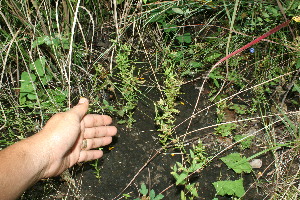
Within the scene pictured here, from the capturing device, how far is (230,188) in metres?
1.92

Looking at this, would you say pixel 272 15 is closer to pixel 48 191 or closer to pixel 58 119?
pixel 58 119

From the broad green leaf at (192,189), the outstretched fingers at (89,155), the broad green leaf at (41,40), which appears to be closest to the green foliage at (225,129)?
the broad green leaf at (192,189)

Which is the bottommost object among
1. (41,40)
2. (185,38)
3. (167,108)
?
(167,108)

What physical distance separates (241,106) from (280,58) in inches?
21.5

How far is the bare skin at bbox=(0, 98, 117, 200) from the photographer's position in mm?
1549

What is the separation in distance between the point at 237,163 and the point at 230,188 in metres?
0.19

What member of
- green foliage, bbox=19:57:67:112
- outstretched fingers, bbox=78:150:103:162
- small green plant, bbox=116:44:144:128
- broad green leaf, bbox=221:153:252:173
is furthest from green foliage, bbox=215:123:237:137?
green foliage, bbox=19:57:67:112

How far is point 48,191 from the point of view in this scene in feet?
6.34

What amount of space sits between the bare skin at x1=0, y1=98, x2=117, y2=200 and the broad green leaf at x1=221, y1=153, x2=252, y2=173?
83cm

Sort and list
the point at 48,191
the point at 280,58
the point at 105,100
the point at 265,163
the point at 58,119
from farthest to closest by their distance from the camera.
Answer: the point at 280,58 < the point at 105,100 < the point at 265,163 < the point at 48,191 < the point at 58,119

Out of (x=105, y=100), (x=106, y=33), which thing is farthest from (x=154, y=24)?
(x=105, y=100)

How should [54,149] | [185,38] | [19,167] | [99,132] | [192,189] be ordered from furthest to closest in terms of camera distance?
[185,38] < [99,132] < [192,189] < [54,149] < [19,167]

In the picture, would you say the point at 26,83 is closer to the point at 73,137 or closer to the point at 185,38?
the point at 73,137

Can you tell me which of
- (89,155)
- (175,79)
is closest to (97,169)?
(89,155)
